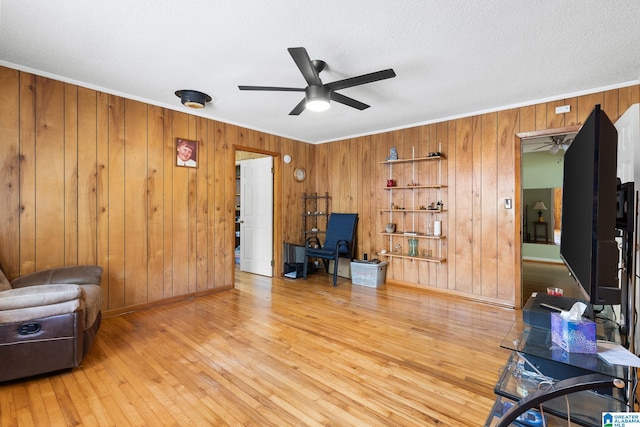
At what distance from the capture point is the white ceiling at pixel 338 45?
1.84 meters

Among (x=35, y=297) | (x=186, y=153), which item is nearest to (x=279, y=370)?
(x=35, y=297)

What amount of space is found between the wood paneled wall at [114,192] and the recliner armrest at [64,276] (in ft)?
0.74

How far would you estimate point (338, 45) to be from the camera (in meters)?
2.22

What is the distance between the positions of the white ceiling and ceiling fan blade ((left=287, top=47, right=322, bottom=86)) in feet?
0.69

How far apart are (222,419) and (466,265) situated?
3.37m

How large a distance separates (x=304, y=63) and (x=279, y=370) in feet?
7.06

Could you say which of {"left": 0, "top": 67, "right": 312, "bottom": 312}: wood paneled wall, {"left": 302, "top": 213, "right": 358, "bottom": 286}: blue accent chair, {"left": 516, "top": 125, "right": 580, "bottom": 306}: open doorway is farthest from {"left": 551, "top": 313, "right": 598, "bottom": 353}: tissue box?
{"left": 516, "top": 125, "right": 580, "bottom": 306}: open doorway

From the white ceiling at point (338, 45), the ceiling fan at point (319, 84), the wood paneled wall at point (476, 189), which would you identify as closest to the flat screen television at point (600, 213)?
the white ceiling at point (338, 45)

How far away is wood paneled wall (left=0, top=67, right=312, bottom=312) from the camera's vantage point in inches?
105

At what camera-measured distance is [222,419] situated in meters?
1.66

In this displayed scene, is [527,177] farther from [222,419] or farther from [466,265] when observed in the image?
[222,419]

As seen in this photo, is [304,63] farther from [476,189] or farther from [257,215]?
[257,215]

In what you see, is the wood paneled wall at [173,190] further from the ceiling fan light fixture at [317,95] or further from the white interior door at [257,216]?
the ceiling fan light fixture at [317,95]

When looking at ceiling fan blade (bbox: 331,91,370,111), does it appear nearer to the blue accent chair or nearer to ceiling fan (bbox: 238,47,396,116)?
ceiling fan (bbox: 238,47,396,116)
